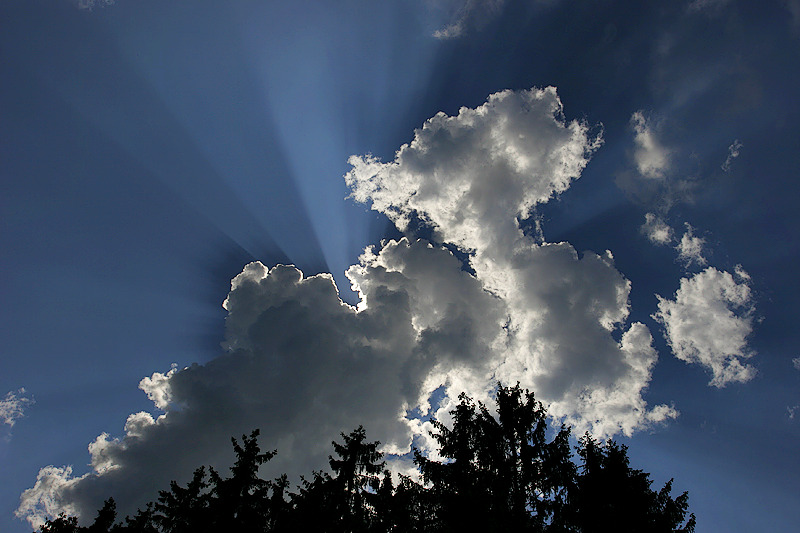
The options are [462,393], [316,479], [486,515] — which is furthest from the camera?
[316,479]

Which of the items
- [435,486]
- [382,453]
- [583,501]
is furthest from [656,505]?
[382,453]

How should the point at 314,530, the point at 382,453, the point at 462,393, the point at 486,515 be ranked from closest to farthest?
the point at 486,515 < the point at 314,530 < the point at 462,393 < the point at 382,453

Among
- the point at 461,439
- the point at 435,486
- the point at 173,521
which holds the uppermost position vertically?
the point at 461,439

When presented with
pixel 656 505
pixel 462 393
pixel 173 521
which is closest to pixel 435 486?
pixel 462 393

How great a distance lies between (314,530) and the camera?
17.4 m

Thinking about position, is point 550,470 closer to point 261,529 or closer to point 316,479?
point 316,479

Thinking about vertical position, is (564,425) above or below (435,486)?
above

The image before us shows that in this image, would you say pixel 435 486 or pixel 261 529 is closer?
pixel 435 486

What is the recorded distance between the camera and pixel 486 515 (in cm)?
1019

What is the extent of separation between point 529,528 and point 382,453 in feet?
41.3

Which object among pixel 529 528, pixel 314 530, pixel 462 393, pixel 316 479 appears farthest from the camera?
pixel 316 479

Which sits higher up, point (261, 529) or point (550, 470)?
point (550, 470)

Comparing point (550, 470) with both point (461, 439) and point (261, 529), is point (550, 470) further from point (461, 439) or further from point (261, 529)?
point (261, 529)

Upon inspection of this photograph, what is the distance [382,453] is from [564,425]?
38.3 feet
